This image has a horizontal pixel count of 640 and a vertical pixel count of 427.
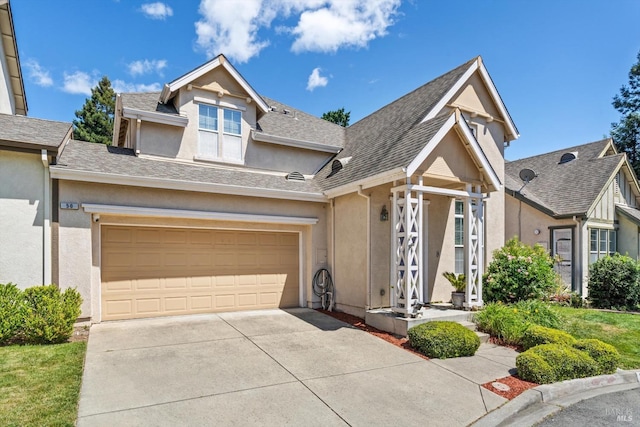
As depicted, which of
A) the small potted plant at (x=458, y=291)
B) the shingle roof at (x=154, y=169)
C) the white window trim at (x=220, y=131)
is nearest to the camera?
the shingle roof at (x=154, y=169)

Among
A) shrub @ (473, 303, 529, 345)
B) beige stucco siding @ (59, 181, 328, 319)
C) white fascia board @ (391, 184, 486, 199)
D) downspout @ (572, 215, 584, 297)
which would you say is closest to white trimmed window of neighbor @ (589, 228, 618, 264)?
downspout @ (572, 215, 584, 297)

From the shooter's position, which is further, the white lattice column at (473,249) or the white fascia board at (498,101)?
the white fascia board at (498,101)

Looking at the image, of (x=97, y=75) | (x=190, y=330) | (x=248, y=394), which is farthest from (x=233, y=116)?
(x=97, y=75)

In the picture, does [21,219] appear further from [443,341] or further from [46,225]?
[443,341]

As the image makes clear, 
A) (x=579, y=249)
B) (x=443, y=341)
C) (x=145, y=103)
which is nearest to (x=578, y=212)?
(x=579, y=249)

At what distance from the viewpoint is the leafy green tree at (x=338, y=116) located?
1399 inches

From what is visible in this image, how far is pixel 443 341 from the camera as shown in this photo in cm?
716

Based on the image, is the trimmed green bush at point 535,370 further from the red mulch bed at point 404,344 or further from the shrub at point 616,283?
the shrub at point 616,283

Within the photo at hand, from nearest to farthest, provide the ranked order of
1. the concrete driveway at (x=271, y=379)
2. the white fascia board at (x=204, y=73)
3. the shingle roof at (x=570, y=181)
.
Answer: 1. the concrete driveway at (x=271, y=379)
2. the white fascia board at (x=204, y=73)
3. the shingle roof at (x=570, y=181)

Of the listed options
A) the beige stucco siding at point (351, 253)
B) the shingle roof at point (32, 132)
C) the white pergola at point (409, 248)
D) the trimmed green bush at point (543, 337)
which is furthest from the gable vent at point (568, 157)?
the shingle roof at point (32, 132)

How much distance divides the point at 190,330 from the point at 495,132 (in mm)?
12160

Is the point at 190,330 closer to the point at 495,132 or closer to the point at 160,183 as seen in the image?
the point at 160,183

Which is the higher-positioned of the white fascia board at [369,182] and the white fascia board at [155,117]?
the white fascia board at [155,117]

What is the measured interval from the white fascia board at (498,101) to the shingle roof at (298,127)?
5.55 m
